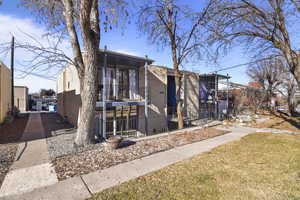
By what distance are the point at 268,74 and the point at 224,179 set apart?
15.0 m

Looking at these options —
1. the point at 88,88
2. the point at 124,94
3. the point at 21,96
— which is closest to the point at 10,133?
the point at 88,88

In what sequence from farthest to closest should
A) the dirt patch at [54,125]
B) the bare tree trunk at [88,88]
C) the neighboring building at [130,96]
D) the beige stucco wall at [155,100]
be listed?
the beige stucco wall at [155,100] → the dirt patch at [54,125] → the neighboring building at [130,96] → the bare tree trunk at [88,88]

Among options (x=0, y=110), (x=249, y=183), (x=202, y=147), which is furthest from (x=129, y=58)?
(x=0, y=110)

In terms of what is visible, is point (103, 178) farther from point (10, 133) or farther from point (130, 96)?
point (10, 133)

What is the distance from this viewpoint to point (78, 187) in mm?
2959

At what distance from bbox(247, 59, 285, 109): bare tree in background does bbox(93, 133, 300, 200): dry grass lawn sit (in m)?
11.3

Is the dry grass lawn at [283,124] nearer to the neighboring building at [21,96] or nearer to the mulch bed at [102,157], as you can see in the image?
the mulch bed at [102,157]

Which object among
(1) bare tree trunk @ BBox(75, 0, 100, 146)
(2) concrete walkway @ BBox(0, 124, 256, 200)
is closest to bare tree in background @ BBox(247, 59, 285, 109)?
(2) concrete walkway @ BBox(0, 124, 256, 200)

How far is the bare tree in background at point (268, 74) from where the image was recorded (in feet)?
43.7

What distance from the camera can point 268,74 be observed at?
46.1 ft

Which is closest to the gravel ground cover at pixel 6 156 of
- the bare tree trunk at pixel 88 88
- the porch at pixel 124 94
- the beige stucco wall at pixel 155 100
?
the bare tree trunk at pixel 88 88

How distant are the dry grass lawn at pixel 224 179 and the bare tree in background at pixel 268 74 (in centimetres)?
1132

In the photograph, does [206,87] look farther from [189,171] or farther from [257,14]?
[189,171]

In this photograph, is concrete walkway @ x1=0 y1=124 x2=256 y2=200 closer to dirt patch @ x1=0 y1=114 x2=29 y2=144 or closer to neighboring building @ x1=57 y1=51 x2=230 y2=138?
neighboring building @ x1=57 y1=51 x2=230 y2=138
